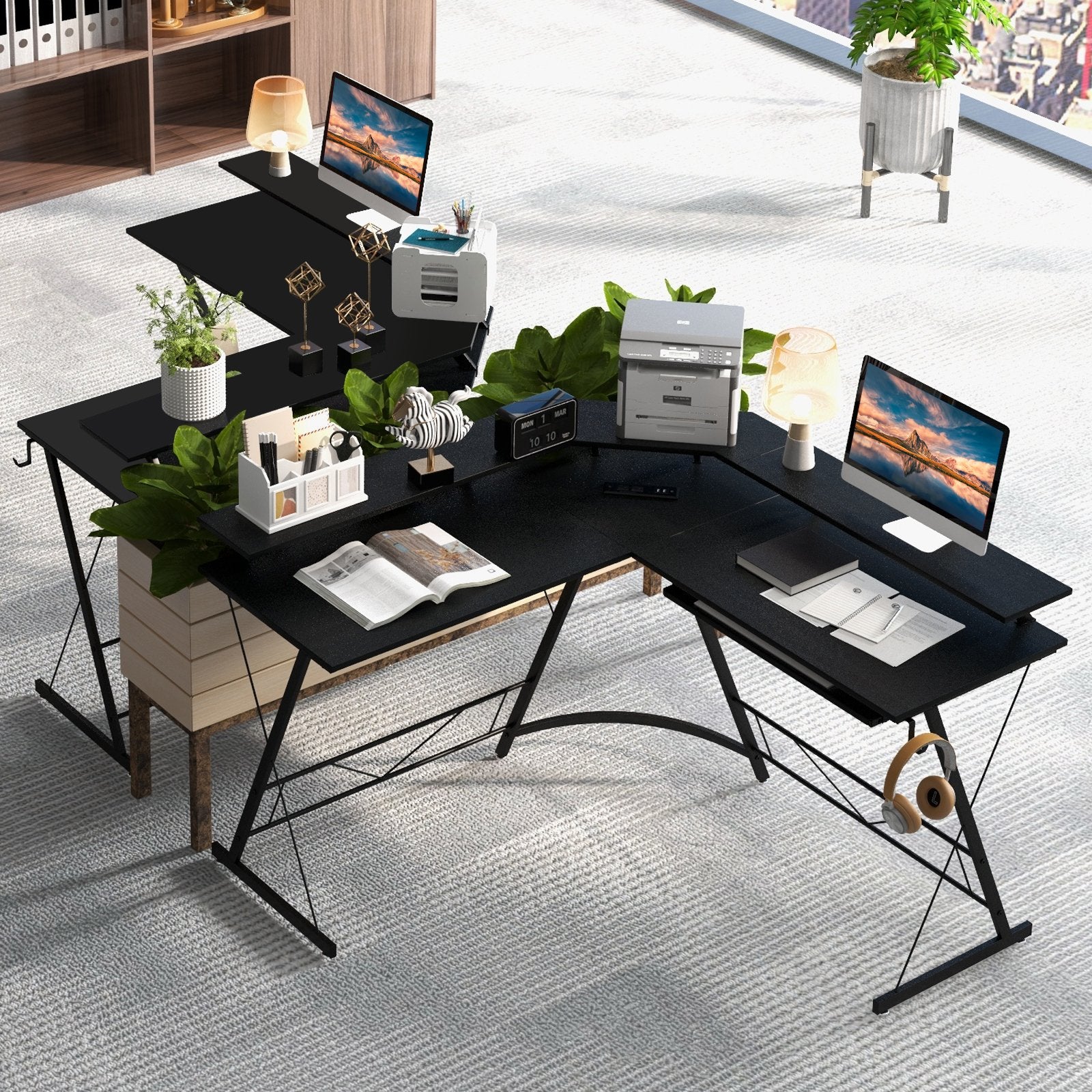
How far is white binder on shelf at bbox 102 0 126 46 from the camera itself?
668 centimetres

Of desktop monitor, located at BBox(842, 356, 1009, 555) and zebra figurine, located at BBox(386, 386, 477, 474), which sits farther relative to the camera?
zebra figurine, located at BBox(386, 386, 477, 474)

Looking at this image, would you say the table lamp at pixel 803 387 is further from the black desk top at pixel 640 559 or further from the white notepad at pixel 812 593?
the white notepad at pixel 812 593

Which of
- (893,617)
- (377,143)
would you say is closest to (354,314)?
(377,143)

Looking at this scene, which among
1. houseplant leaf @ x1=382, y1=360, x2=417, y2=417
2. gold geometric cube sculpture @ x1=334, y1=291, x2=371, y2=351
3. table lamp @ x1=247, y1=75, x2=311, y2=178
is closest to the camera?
houseplant leaf @ x1=382, y1=360, x2=417, y2=417

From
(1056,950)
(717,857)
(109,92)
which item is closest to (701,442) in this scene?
(717,857)

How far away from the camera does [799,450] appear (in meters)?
3.97

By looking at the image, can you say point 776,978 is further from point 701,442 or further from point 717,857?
point 701,442

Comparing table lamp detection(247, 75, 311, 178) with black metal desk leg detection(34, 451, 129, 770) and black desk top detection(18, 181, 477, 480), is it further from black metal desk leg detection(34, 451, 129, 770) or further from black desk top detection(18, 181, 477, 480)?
black metal desk leg detection(34, 451, 129, 770)

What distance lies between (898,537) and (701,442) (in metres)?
0.51

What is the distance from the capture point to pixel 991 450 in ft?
11.9

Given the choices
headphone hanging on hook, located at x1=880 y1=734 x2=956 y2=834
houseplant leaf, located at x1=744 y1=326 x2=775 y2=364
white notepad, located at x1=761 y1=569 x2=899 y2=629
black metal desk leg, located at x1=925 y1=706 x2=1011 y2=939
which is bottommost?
black metal desk leg, located at x1=925 y1=706 x2=1011 y2=939

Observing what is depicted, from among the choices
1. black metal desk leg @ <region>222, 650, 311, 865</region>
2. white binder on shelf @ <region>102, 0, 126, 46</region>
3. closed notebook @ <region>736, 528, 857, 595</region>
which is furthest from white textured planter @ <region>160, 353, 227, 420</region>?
white binder on shelf @ <region>102, 0, 126, 46</region>

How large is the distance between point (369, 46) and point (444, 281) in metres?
2.84

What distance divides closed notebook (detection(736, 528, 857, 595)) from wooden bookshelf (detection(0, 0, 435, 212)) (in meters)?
3.80
